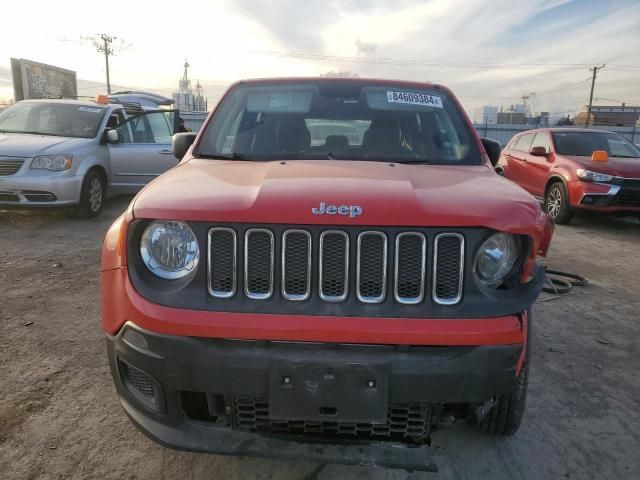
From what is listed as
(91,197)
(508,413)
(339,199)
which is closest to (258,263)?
(339,199)

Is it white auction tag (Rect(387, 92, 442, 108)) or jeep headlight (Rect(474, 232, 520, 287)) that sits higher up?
white auction tag (Rect(387, 92, 442, 108))

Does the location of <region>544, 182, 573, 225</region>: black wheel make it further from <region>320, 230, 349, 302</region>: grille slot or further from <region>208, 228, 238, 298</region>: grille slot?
<region>208, 228, 238, 298</region>: grille slot

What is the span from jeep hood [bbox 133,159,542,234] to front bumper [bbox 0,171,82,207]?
5294mm

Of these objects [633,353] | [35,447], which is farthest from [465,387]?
[633,353]

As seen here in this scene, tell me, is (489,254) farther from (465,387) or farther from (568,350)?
(568,350)

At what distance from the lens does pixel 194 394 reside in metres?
2.00

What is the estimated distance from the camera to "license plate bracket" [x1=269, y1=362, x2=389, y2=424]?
69.9 inches

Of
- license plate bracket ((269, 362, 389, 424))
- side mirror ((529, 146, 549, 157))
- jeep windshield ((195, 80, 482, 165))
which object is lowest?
license plate bracket ((269, 362, 389, 424))

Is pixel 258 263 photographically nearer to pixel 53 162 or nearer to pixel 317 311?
pixel 317 311

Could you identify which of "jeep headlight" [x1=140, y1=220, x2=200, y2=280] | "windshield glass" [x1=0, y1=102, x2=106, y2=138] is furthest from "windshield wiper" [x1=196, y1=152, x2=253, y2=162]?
"windshield glass" [x1=0, y1=102, x2=106, y2=138]

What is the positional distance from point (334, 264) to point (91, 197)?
6514mm

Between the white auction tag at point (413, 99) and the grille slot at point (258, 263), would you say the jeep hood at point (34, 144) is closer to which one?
the white auction tag at point (413, 99)

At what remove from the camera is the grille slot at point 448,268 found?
187 centimetres

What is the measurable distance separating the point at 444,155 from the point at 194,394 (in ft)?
6.20
